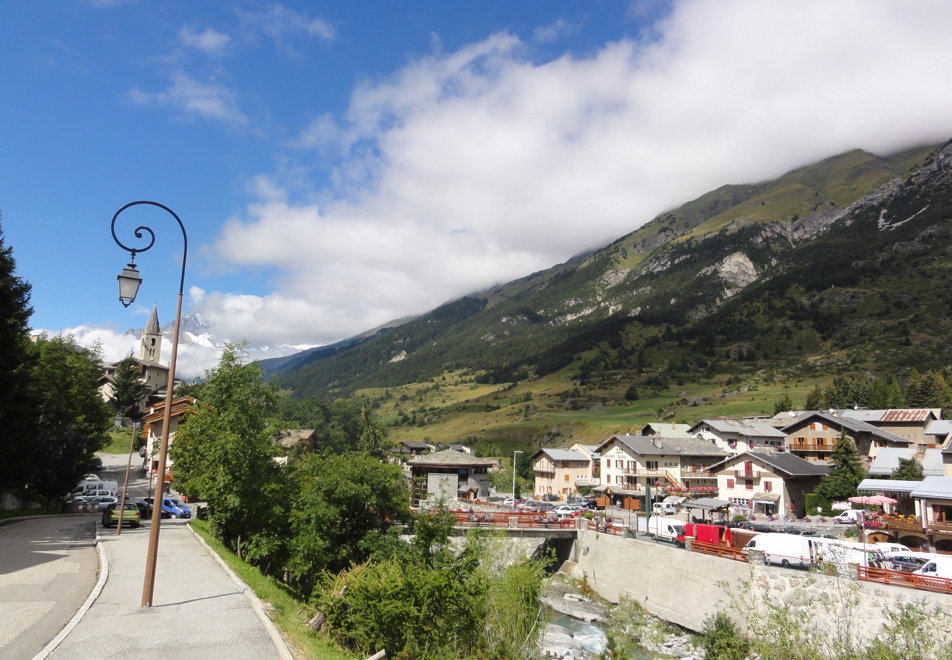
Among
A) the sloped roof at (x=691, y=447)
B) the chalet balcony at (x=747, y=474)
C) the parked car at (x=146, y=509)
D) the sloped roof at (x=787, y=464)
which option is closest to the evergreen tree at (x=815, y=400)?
the sloped roof at (x=691, y=447)

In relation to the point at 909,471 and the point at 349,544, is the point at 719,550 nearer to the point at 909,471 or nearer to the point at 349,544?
the point at 349,544

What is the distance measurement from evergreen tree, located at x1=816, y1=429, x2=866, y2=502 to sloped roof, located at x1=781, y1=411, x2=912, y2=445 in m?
19.3

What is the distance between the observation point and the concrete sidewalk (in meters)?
12.1

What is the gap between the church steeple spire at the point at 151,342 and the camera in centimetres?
13562

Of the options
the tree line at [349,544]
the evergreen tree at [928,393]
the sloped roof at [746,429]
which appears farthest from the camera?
the evergreen tree at [928,393]

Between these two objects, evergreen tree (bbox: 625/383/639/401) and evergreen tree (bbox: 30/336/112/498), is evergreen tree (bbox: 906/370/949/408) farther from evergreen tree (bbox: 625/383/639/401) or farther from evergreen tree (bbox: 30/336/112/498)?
evergreen tree (bbox: 30/336/112/498)

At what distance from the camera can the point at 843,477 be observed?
6069 centimetres

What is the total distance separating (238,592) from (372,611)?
431cm

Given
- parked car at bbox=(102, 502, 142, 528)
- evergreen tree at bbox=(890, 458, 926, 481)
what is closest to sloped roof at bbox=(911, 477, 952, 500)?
evergreen tree at bbox=(890, 458, 926, 481)

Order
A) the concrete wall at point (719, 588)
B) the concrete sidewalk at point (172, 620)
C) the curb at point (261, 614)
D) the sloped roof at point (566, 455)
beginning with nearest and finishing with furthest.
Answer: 1. the concrete sidewalk at point (172, 620)
2. the curb at point (261, 614)
3. the concrete wall at point (719, 588)
4. the sloped roof at point (566, 455)

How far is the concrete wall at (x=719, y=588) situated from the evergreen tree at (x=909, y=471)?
33.8 meters

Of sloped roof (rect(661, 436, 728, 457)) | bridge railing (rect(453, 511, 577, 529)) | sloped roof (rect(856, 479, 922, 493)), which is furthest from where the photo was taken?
sloped roof (rect(661, 436, 728, 457))

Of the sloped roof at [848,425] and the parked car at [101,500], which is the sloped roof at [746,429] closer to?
the sloped roof at [848,425]

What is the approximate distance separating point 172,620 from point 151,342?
14242 centimetres
